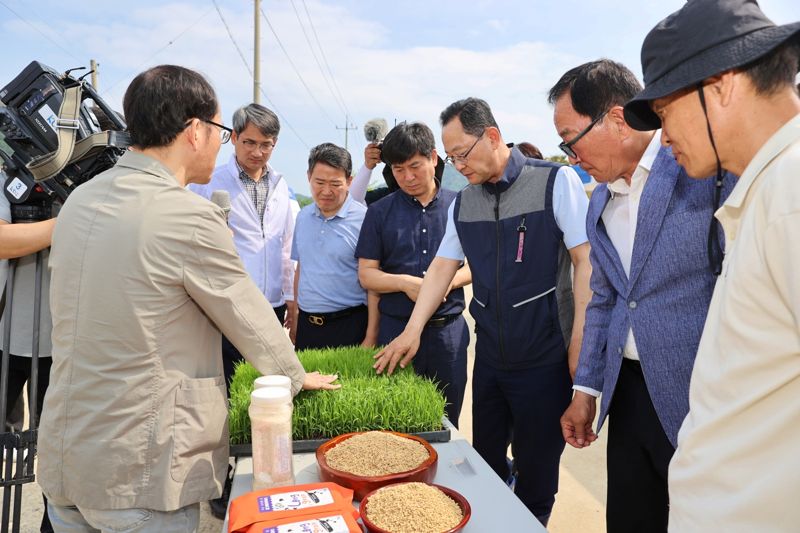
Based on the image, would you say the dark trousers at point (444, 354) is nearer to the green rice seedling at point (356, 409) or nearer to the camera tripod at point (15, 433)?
the green rice seedling at point (356, 409)

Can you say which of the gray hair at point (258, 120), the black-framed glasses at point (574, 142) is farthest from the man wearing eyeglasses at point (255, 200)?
the black-framed glasses at point (574, 142)

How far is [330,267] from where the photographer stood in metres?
3.21

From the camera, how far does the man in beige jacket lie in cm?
136

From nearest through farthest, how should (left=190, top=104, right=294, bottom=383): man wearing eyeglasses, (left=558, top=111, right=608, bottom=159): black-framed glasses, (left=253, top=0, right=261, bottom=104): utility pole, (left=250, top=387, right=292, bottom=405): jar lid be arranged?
(left=250, top=387, right=292, bottom=405): jar lid < (left=558, top=111, right=608, bottom=159): black-framed glasses < (left=190, top=104, right=294, bottom=383): man wearing eyeglasses < (left=253, top=0, right=261, bottom=104): utility pole

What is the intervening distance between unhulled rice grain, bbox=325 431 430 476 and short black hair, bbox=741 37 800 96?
1141 millimetres

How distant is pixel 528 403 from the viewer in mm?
2236

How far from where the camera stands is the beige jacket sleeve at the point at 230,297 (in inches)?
55.1

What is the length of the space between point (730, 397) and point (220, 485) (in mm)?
1288

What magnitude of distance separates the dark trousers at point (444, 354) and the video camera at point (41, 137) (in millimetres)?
1613

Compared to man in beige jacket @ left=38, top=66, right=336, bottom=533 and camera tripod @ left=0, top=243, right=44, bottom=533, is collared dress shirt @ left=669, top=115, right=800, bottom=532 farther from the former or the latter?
camera tripod @ left=0, top=243, right=44, bottom=533

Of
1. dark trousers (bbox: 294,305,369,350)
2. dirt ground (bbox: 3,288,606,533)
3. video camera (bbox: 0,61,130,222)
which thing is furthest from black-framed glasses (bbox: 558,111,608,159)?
dirt ground (bbox: 3,288,606,533)

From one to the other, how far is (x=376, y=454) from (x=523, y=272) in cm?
107

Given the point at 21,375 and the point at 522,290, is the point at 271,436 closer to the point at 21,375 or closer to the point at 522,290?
the point at 522,290

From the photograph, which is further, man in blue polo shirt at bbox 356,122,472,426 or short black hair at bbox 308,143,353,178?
short black hair at bbox 308,143,353,178
